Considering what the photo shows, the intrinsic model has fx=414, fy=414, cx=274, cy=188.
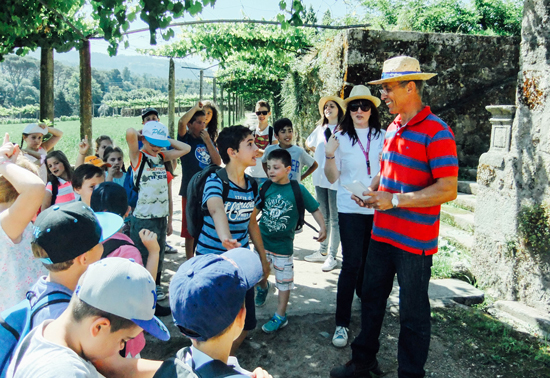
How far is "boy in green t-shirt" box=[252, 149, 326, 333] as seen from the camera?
11.2 feet

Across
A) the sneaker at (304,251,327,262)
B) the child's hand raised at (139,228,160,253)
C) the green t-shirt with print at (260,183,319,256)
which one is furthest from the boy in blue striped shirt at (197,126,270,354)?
the sneaker at (304,251,327,262)

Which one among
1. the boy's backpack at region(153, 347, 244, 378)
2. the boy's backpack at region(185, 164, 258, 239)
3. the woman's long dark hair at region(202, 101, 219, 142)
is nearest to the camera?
the boy's backpack at region(153, 347, 244, 378)

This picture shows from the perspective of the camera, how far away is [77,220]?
1623 mm

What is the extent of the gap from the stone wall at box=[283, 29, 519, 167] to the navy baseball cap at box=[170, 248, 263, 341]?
603cm

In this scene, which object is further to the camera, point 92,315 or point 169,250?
point 169,250

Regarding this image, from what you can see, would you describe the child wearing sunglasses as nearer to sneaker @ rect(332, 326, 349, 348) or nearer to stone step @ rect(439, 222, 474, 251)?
stone step @ rect(439, 222, 474, 251)

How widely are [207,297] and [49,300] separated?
688mm

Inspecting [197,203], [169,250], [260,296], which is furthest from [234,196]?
[169,250]

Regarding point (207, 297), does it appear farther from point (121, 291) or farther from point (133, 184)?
point (133, 184)

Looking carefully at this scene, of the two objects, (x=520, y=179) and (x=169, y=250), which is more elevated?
(x=520, y=179)

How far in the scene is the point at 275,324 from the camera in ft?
11.2

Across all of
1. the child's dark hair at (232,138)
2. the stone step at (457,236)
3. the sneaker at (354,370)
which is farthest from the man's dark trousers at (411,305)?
the stone step at (457,236)

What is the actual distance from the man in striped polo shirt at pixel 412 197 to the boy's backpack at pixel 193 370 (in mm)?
1481

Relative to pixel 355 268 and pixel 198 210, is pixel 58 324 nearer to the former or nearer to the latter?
pixel 198 210
